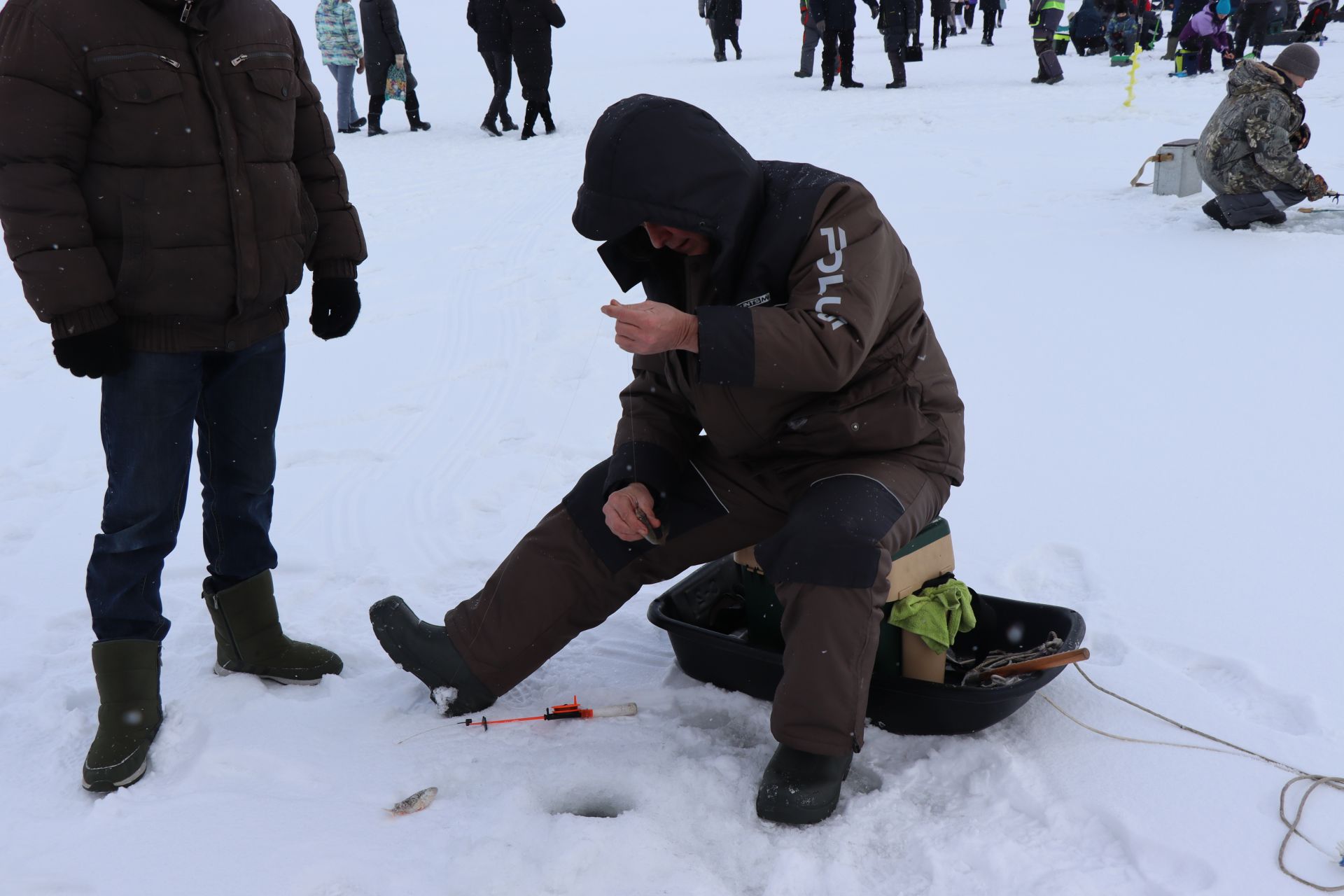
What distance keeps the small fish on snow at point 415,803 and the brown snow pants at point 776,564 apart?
0.32 m

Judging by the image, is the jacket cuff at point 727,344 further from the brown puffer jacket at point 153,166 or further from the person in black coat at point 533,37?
the person in black coat at point 533,37

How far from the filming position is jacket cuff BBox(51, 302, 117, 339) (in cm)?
198

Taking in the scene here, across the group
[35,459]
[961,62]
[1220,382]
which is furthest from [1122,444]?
[961,62]

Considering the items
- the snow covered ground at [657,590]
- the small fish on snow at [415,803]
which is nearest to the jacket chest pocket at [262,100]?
the snow covered ground at [657,590]

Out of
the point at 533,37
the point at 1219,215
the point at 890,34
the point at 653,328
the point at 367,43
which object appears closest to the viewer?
the point at 653,328

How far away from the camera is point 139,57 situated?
6.55ft

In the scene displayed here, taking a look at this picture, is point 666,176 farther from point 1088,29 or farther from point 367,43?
point 1088,29

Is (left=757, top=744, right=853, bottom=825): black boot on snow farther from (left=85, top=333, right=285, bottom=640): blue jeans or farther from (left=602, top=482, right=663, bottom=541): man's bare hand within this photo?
(left=85, top=333, right=285, bottom=640): blue jeans

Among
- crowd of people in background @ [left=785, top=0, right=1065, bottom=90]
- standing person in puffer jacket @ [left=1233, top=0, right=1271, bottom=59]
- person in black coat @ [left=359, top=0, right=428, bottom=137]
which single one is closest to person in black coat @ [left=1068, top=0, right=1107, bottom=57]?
crowd of people in background @ [left=785, top=0, right=1065, bottom=90]

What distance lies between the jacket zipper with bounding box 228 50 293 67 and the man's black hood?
0.74 meters

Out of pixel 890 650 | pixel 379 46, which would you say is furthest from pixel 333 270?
pixel 379 46

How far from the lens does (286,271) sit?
2289 millimetres

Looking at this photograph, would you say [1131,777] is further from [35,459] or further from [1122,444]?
[35,459]

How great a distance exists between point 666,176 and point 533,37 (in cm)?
952
